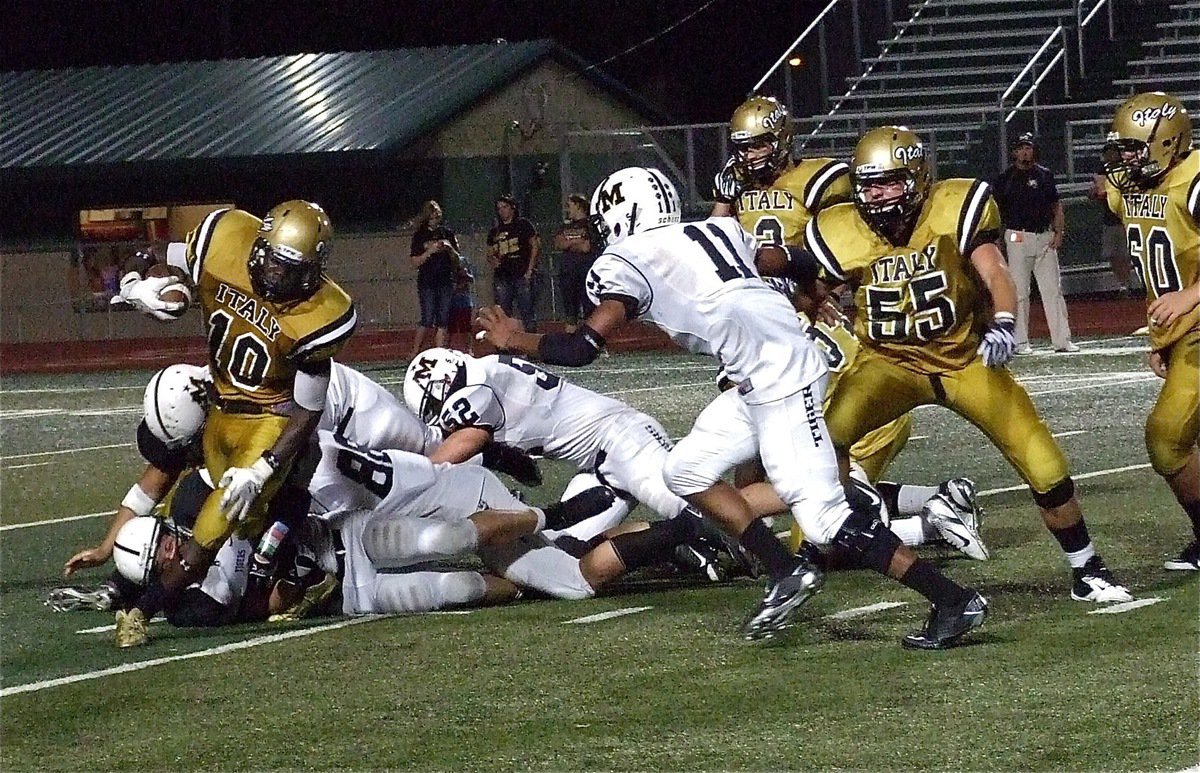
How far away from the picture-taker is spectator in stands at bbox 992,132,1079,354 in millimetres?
14523

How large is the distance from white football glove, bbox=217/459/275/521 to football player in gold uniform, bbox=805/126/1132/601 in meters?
1.78

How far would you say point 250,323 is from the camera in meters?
6.40

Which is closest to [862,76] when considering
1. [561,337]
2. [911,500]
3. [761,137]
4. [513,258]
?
[513,258]

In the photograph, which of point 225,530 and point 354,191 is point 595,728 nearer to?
point 225,530

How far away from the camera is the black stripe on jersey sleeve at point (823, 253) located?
6.18m

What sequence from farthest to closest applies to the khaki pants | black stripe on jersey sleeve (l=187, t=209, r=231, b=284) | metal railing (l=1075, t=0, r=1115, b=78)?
1. metal railing (l=1075, t=0, r=1115, b=78)
2. the khaki pants
3. black stripe on jersey sleeve (l=187, t=209, r=231, b=284)

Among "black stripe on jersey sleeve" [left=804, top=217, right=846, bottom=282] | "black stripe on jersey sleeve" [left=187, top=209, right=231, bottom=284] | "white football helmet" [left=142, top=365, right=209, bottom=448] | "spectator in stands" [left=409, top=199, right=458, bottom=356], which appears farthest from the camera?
"spectator in stands" [left=409, top=199, right=458, bottom=356]

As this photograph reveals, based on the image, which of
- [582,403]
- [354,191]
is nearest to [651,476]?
[582,403]

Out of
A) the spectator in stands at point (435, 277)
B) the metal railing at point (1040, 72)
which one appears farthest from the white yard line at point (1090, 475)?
the metal railing at point (1040, 72)

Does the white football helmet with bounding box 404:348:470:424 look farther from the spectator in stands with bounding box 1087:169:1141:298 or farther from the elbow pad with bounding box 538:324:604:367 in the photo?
the spectator in stands with bounding box 1087:169:1141:298

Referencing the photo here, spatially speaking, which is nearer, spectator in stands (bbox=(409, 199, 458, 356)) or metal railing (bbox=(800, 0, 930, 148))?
spectator in stands (bbox=(409, 199, 458, 356))

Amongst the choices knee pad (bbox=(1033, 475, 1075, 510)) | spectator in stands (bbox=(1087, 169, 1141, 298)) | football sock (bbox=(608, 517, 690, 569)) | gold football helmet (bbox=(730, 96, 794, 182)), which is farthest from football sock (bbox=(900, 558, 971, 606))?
spectator in stands (bbox=(1087, 169, 1141, 298))

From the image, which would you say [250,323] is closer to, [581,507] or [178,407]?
[178,407]

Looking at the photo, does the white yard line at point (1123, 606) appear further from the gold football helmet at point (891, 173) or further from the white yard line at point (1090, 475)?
the white yard line at point (1090, 475)
